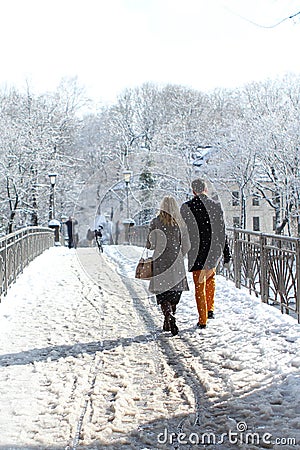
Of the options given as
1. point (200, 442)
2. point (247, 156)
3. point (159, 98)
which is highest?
point (159, 98)

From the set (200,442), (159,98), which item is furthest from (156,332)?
(159,98)

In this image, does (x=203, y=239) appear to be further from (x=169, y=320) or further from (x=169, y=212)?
(x=169, y=320)

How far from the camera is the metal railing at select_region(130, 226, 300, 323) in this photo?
26.1 feet

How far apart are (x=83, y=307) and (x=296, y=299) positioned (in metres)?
A: 3.54

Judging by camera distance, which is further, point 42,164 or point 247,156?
point 42,164

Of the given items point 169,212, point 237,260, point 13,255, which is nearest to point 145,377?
point 169,212

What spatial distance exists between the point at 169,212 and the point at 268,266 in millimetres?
2256

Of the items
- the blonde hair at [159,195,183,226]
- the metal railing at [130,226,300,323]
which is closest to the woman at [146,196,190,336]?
the blonde hair at [159,195,183,226]

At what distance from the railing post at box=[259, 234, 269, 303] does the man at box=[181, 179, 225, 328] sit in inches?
51.6

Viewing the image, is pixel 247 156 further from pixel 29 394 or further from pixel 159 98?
pixel 29 394

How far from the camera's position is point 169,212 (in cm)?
761

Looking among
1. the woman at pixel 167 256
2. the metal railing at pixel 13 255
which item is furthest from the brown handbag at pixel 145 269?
the metal railing at pixel 13 255

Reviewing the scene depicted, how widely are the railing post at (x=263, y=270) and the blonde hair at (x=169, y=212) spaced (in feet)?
6.93

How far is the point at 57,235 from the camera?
113 feet
